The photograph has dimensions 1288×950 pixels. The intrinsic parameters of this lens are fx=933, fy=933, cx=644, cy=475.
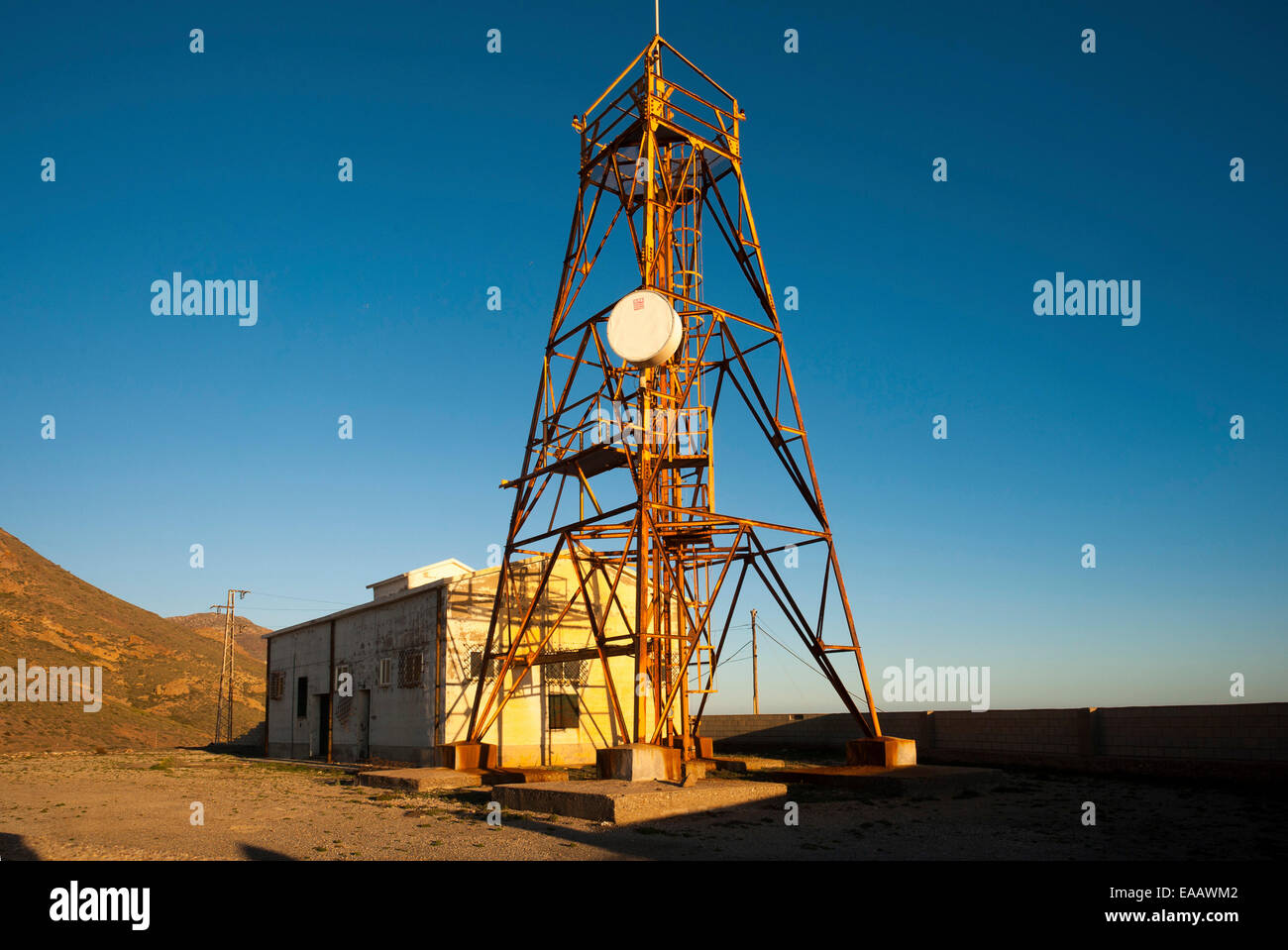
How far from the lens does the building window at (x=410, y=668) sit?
2594 centimetres

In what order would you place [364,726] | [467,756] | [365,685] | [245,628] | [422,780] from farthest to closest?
[245,628], [365,685], [364,726], [467,756], [422,780]

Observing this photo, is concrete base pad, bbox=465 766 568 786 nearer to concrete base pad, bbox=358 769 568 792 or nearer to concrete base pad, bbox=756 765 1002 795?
concrete base pad, bbox=358 769 568 792

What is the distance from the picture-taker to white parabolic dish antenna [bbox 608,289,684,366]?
1809 centimetres

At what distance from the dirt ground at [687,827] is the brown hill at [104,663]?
39.9m

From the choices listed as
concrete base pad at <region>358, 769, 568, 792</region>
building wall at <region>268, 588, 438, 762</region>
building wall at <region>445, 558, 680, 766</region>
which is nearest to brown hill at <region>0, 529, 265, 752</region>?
building wall at <region>268, 588, 438, 762</region>

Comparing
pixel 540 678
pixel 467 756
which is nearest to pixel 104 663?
pixel 540 678

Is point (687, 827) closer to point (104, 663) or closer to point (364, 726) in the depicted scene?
point (364, 726)

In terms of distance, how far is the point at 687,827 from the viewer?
1288 centimetres

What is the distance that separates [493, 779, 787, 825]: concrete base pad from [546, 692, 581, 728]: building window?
9123 mm

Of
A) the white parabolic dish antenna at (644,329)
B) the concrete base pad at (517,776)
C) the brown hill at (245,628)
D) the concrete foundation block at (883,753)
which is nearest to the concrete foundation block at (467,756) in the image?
the concrete base pad at (517,776)

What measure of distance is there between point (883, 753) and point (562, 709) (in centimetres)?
993

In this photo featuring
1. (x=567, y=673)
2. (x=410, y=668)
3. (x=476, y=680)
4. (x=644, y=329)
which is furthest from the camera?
(x=410, y=668)
